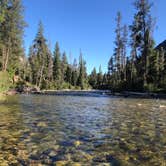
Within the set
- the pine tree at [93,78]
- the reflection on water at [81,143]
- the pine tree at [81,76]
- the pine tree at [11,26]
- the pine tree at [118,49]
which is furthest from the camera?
the pine tree at [93,78]

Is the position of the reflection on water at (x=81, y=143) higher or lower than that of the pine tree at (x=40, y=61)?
lower

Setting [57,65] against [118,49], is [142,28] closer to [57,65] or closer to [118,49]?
[118,49]

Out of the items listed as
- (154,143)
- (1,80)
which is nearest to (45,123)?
(154,143)

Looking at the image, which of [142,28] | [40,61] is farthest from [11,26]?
[40,61]

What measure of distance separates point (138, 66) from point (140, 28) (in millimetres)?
5573

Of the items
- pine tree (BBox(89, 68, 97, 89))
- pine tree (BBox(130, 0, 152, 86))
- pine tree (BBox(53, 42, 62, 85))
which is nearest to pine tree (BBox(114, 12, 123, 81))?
pine tree (BBox(130, 0, 152, 86))

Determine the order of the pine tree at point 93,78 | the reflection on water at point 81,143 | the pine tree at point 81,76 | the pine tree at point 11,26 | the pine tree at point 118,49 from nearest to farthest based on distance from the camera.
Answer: the reflection on water at point 81,143
the pine tree at point 11,26
the pine tree at point 118,49
the pine tree at point 81,76
the pine tree at point 93,78

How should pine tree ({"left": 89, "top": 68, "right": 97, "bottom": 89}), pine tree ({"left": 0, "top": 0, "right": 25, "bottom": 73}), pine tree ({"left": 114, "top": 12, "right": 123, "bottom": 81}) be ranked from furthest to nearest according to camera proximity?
pine tree ({"left": 89, "top": 68, "right": 97, "bottom": 89}) < pine tree ({"left": 114, "top": 12, "right": 123, "bottom": 81}) < pine tree ({"left": 0, "top": 0, "right": 25, "bottom": 73})

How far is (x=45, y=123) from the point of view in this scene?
11.7m

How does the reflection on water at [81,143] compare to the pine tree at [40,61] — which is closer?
the reflection on water at [81,143]

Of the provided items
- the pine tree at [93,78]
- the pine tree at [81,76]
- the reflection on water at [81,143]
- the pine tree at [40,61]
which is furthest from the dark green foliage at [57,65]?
the reflection on water at [81,143]

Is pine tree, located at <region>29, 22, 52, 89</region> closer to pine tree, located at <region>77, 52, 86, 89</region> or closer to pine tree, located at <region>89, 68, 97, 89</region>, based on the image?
pine tree, located at <region>77, 52, 86, 89</region>

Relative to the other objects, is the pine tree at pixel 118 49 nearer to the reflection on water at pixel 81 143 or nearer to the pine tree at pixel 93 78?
the reflection on water at pixel 81 143

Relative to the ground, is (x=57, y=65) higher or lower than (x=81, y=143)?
higher
